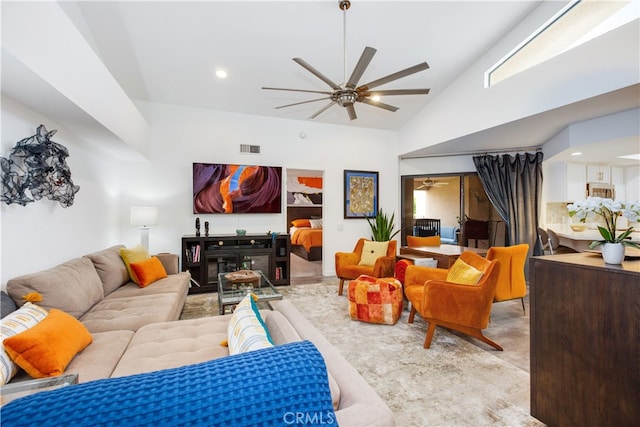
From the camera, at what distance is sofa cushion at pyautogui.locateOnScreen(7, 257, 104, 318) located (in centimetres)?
186

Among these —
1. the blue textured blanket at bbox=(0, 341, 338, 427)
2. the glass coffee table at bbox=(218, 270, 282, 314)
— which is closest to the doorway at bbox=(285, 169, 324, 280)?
the glass coffee table at bbox=(218, 270, 282, 314)

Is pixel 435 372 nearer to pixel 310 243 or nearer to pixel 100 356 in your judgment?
pixel 100 356

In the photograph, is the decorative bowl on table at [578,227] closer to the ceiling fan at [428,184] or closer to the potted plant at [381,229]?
the ceiling fan at [428,184]

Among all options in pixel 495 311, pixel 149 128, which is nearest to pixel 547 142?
pixel 495 311

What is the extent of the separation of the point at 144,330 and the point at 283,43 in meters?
3.32

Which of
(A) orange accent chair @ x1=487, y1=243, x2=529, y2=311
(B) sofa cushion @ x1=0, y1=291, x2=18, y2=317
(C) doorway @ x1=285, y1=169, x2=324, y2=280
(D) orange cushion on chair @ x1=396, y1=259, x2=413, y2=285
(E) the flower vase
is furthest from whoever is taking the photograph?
(C) doorway @ x1=285, y1=169, x2=324, y2=280

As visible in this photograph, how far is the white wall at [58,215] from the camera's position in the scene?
81.6 inches

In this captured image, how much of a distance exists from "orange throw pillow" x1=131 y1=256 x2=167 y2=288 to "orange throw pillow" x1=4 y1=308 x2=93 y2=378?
1512 mm

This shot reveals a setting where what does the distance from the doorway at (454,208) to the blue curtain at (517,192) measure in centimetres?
33

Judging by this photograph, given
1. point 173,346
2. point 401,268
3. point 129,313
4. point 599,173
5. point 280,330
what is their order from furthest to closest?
point 599,173 → point 401,268 → point 129,313 → point 173,346 → point 280,330

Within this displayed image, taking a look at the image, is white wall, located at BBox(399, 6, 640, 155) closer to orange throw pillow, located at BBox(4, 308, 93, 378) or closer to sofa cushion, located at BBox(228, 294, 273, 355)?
sofa cushion, located at BBox(228, 294, 273, 355)

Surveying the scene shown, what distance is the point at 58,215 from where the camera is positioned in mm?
2693

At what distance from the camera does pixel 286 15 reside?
9.78 ft

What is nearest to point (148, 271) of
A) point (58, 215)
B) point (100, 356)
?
point (58, 215)
